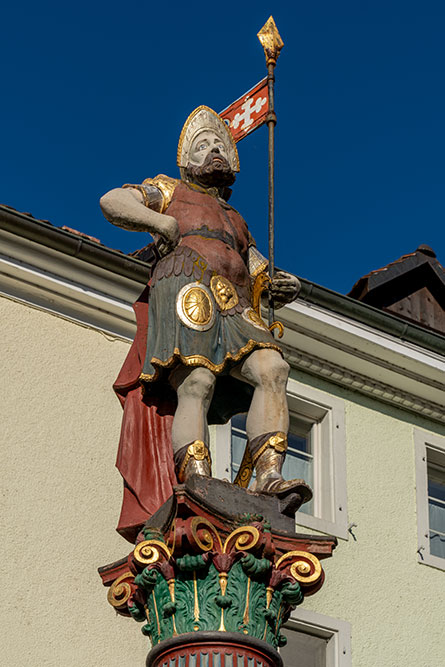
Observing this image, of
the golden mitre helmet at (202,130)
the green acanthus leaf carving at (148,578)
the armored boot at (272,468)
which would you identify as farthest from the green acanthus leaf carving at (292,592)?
the golden mitre helmet at (202,130)

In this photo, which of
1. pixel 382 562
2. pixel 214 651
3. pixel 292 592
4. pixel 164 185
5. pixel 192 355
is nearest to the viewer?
pixel 214 651

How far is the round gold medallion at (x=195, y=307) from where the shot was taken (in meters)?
7.32

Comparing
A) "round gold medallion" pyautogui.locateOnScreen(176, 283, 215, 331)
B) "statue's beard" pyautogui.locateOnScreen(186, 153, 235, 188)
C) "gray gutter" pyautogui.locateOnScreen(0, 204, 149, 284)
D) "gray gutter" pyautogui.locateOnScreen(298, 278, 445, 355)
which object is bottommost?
"round gold medallion" pyautogui.locateOnScreen(176, 283, 215, 331)

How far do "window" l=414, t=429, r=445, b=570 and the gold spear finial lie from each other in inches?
182

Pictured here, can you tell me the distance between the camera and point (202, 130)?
8266 millimetres

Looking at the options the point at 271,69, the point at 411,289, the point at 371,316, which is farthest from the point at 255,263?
the point at 411,289

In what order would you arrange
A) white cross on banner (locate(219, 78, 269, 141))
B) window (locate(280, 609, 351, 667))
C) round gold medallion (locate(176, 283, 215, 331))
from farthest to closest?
window (locate(280, 609, 351, 667)), white cross on banner (locate(219, 78, 269, 141)), round gold medallion (locate(176, 283, 215, 331))

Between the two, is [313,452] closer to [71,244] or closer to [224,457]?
[224,457]

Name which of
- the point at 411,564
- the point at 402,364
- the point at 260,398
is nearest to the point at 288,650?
the point at 411,564

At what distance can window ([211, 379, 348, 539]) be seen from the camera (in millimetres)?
11344

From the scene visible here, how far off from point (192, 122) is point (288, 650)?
14.2 ft

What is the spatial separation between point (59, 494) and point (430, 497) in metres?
3.64

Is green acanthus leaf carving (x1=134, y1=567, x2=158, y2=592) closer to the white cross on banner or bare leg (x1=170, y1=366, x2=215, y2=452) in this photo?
bare leg (x1=170, y1=366, x2=215, y2=452)

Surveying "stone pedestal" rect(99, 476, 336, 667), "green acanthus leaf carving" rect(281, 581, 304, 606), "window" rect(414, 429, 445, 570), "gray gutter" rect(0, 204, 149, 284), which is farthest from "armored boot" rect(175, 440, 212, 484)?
"window" rect(414, 429, 445, 570)
